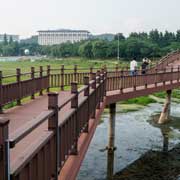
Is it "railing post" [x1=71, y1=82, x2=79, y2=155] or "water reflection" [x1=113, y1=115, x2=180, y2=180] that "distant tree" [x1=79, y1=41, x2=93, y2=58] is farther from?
"railing post" [x1=71, y1=82, x2=79, y2=155]

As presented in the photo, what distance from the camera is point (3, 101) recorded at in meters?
9.19

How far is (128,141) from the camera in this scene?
18.2 metres

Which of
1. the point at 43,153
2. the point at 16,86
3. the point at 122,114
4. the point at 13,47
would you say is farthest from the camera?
the point at 13,47

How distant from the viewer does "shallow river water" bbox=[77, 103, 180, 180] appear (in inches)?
561

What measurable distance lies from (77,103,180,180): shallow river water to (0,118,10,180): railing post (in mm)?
10787

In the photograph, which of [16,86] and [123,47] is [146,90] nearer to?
[16,86]

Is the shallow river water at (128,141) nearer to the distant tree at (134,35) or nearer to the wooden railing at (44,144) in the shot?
the wooden railing at (44,144)

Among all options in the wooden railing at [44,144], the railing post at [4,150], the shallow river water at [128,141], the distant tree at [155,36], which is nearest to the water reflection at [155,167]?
the shallow river water at [128,141]

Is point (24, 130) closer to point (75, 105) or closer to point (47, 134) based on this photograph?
point (47, 134)

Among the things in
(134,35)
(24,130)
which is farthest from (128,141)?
(134,35)

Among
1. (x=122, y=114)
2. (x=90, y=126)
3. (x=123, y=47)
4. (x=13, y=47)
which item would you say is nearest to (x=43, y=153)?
(x=90, y=126)

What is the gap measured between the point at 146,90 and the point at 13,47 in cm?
14309

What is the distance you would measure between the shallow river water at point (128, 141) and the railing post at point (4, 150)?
425 inches

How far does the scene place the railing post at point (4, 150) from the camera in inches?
88.3
